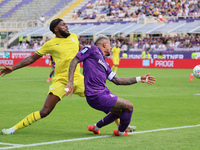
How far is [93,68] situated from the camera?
7.75 metres

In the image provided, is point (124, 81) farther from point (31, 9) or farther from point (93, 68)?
point (31, 9)

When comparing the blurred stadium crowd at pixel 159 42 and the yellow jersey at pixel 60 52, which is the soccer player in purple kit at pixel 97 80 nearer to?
the yellow jersey at pixel 60 52

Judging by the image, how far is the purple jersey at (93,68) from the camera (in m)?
7.73

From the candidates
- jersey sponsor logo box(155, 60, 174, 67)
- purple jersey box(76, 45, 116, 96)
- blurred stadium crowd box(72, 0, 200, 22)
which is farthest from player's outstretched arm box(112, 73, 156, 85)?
blurred stadium crowd box(72, 0, 200, 22)

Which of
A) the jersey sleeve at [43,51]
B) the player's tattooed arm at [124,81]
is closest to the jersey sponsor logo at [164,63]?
the jersey sleeve at [43,51]

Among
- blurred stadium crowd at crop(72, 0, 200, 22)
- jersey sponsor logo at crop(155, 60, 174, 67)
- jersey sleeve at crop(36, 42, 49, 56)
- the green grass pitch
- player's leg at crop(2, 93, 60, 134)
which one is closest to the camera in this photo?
the green grass pitch

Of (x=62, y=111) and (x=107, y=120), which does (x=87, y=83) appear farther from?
(x=62, y=111)

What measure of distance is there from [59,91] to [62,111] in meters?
3.93

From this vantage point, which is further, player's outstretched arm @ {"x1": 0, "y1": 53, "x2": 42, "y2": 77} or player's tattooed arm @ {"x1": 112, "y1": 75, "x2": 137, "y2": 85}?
player's outstretched arm @ {"x1": 0, "y1": 53, "x2": 42, "y2": 77}

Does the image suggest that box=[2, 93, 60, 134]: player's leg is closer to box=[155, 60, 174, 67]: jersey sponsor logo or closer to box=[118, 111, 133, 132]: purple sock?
box=[118, 111, 133, 132]: purple sock

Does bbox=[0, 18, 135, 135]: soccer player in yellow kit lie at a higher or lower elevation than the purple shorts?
higher

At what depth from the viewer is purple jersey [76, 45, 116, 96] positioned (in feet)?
25.4

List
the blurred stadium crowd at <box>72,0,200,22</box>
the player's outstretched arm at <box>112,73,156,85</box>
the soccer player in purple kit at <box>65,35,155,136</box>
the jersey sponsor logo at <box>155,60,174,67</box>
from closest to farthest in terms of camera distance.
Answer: the player's outstretched arm at <box>112,73,156,85</box>, the soccer player in purple kit at <box>65,35,155,136</box>, the jersey sponsor logo at <box>155,60,174,67</box>, the blurred stadium crowd at <box>72,0,200,22</box>

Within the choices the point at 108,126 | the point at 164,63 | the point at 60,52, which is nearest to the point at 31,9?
the point at 164,63
